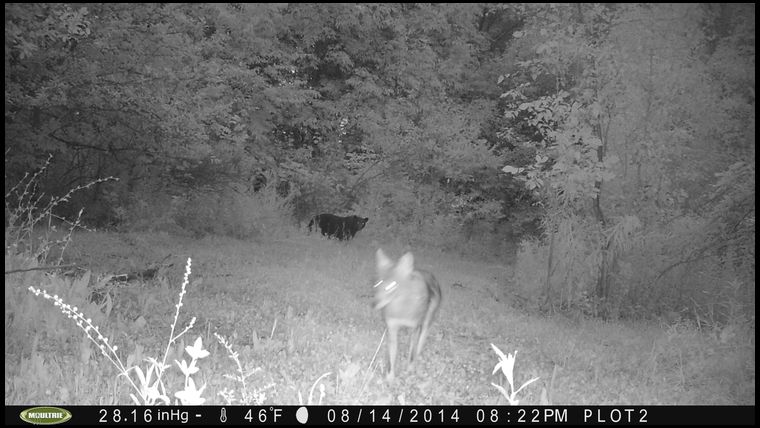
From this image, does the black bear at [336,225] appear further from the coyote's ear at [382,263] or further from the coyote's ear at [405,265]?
the coyote's ear at [405,265]

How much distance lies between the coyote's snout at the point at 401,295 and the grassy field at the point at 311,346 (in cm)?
56

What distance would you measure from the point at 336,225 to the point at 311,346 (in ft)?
36.8

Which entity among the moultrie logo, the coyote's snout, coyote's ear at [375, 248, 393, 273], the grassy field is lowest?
the grassy field

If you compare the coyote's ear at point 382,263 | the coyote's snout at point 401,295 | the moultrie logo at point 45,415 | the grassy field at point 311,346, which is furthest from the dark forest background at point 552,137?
the coyote's snout at point 401,295

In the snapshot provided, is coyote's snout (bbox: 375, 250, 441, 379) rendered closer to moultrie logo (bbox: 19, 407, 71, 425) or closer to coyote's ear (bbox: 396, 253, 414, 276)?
coyote's ear (bbox: 396, 253, 414, 276)

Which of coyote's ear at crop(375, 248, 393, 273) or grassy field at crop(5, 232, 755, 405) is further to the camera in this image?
coyote's ear at crop(375, 248, 393, 273)

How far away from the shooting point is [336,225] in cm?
1644

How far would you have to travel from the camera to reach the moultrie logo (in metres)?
3.25

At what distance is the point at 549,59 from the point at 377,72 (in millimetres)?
10331

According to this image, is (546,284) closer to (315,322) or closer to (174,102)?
(315,322)

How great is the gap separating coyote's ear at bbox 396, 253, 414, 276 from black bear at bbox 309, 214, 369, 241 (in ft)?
39.2

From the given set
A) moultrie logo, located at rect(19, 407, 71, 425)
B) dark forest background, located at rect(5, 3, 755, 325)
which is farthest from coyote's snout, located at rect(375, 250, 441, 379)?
dark forest background, located at rect(5, 3, 755, 325)

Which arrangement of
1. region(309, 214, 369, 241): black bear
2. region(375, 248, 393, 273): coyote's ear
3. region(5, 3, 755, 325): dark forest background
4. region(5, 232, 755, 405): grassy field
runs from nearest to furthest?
1. region(5, 232, 755, 405): grassy field
2. region(375, 248, 393, 273): coyote's ear
3. region(5, 3, 755, 325): dark forest background
4. region(309, 214, 369, 241): black bear

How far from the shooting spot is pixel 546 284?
1083 centimetres
